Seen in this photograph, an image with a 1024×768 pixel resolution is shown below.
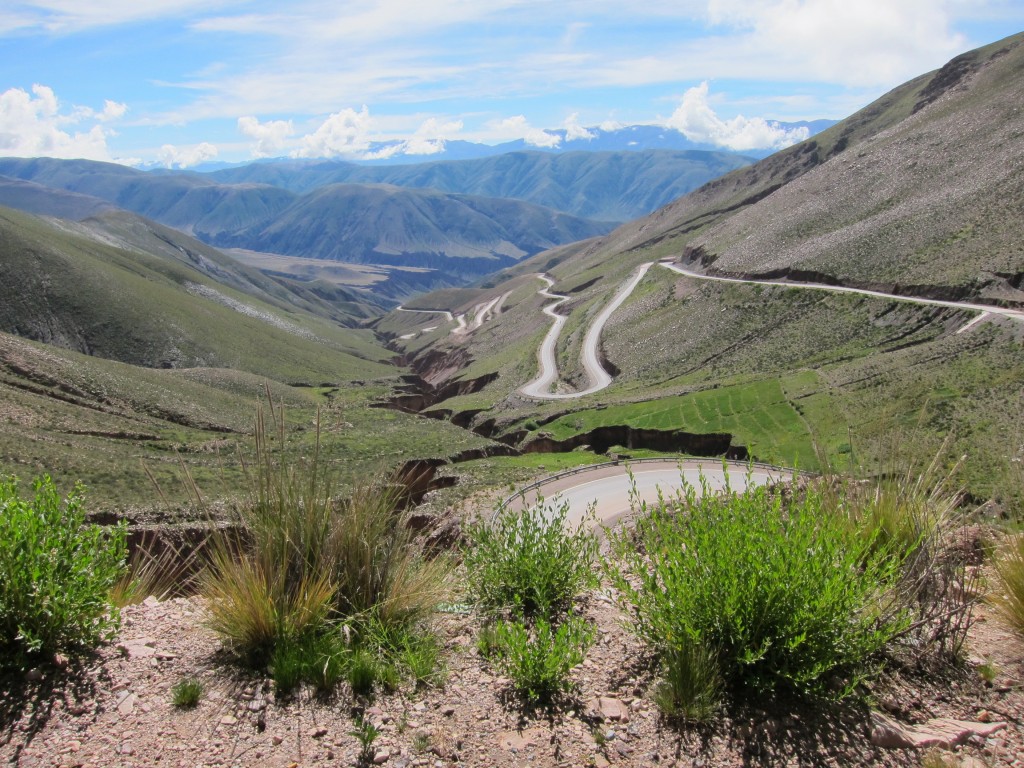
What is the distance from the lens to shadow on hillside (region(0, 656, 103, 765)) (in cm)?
458

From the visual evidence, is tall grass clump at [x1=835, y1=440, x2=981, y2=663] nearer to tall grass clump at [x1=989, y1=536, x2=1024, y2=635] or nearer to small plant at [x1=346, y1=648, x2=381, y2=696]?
tall grass clump at [x1=989, y1=536, x2=1024, y2=635]

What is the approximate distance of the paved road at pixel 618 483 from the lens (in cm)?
1988

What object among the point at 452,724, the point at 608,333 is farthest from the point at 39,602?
the point at 608,333

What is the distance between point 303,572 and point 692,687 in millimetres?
3239

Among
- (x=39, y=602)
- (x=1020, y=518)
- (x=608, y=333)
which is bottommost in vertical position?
(x=608, y=333)

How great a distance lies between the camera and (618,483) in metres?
23.0

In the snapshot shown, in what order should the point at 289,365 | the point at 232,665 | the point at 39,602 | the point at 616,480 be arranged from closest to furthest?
1. the point at 39,602
2. the point at 232,665
3. the point at 616,480
4. the point at 289,365

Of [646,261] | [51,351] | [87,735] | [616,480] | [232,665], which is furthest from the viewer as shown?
[646,261]

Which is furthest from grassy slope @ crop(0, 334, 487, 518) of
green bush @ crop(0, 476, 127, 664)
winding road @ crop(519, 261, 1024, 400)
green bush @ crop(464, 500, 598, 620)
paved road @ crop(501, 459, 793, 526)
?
green bush @ crop(0, 476, 127, 664)

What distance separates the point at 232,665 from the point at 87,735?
1.12m

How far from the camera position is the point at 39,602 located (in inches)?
200

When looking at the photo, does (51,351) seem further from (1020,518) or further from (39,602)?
(1020,518)

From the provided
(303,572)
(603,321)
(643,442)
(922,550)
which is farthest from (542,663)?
(603,321)

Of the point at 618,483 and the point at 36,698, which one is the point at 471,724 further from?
the point at 618,483
